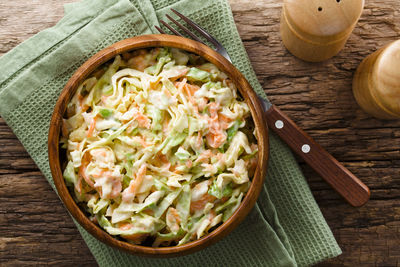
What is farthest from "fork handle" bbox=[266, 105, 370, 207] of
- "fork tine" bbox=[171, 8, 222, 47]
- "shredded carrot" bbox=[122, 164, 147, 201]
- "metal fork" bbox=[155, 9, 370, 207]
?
"shredded carrot" bbox=[122, 164, 147, 201]

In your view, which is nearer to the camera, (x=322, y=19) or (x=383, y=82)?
(x=322, y=19)

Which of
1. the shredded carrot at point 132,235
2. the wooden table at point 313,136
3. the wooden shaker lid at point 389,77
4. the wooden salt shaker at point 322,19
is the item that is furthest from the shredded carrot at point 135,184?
the wooden shaker lid at point 389,77

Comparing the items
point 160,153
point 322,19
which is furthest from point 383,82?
point 160,153

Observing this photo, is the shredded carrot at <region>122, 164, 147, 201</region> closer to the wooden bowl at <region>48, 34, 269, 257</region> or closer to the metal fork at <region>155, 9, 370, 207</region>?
the wooden bowl at <region>48, 34, 269, 257</region>

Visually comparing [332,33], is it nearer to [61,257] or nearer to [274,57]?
[274,57]

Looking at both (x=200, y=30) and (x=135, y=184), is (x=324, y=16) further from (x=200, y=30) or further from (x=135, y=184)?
(x=135, y=184)

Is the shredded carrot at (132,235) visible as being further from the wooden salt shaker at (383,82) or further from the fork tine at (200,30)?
the wooden salt shaker at (383,82)
